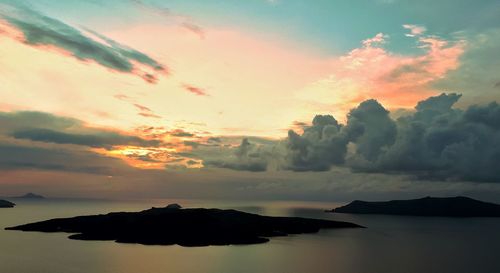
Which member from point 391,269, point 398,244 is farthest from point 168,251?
point 398,244

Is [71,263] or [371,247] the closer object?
[71,263]

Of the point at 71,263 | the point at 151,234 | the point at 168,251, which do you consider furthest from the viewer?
the point at 151,234

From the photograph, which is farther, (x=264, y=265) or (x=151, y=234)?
(x=151, y=234)

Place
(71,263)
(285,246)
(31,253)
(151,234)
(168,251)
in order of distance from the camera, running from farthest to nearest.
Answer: (151,234) < (285,246) < (168,251) < (31,253) < (71,263)

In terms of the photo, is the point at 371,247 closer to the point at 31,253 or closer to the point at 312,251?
the point at 312,251

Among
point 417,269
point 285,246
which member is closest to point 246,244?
point 285,246

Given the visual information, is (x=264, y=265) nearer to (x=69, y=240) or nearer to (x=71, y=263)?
(x=71, y=263)

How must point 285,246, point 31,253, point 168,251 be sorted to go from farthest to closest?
point 285,246 < point 168,251 < point 31,253

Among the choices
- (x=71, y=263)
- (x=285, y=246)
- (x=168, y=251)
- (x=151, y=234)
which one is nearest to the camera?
(x=71, y=263)
